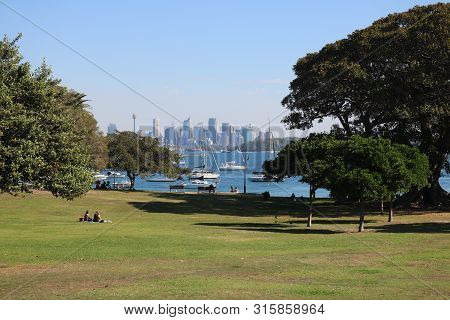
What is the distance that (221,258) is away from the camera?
21.4 meters

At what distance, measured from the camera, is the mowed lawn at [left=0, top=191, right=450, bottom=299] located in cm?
1442

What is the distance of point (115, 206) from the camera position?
53.2m

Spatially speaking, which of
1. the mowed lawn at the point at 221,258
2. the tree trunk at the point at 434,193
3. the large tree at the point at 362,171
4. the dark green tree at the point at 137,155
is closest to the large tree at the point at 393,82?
the tree trunk at the point at 434,193

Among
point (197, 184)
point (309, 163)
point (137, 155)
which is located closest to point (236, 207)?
point (309, 163)

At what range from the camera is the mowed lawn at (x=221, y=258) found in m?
14.4

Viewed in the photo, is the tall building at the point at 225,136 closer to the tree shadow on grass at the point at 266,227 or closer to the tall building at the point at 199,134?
the tall building at the point at 199,134

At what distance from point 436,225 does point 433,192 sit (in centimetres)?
1834

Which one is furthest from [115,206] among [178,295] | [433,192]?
[178,295]

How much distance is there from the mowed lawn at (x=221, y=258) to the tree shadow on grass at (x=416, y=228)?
6 cm

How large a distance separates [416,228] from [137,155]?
55.0m

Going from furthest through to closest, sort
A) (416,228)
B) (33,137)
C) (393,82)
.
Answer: (393,82), (416,228), (33,137)

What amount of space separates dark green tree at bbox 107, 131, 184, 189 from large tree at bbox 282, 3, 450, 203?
3325cm

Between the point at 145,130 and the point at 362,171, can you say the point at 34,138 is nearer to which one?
the point at 362,171
